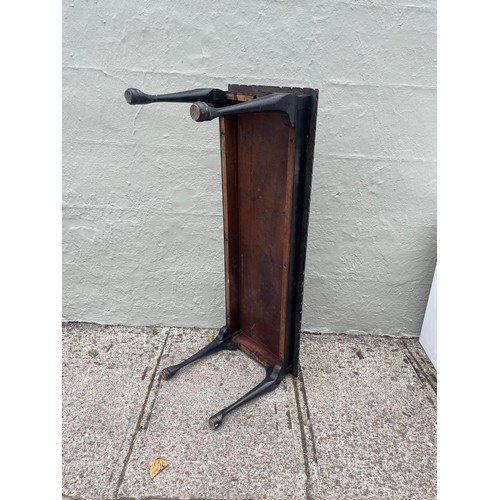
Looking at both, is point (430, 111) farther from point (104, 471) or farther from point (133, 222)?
point (104, 471)

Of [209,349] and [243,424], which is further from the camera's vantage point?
[209,349]

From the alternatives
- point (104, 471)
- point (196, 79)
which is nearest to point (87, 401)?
point (104, 471)

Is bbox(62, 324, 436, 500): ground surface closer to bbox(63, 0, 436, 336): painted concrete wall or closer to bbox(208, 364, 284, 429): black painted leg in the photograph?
bbox(208, 364, 284, 429): black painted leg

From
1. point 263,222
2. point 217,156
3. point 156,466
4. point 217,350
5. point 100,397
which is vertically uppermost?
point 217,156

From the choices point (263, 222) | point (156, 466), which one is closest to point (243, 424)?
point (156, 466)

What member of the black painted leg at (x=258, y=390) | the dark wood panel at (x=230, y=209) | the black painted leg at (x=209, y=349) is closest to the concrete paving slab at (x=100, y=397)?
the black painted leg at (x=209, y=349)

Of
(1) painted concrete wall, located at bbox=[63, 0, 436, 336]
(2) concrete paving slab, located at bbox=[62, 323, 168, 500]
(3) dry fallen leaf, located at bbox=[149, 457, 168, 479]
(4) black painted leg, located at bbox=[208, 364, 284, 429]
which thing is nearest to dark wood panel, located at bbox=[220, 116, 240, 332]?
→ (1) painted concrete wall, located at bbox=[63, 0, 436, 336]

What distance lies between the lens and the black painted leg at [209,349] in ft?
7.03

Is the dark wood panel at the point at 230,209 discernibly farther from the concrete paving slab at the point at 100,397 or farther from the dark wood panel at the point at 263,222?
the concrete paving slab at the point at 100,397

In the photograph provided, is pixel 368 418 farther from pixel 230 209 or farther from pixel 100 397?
pixel 100 397

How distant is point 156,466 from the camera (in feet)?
5.39

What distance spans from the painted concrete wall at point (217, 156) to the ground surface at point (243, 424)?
30 centimetres

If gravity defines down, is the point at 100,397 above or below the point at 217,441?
above

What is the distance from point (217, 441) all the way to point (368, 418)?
0.76 metres
